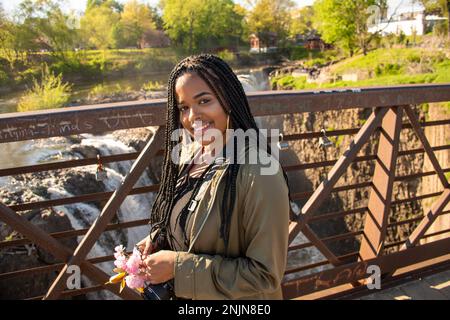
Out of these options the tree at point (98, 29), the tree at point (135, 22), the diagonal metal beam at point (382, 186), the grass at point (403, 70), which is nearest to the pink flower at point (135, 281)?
the diagonal metal beam at point (382, 186)

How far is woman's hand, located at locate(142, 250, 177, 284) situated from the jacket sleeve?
0.03 m

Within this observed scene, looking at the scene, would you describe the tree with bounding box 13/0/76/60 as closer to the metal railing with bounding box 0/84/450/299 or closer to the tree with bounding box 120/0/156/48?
the tree with bounding box 120/0/156/48

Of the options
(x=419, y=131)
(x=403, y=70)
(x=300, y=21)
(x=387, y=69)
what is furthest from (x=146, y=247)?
(x=300, y=21)

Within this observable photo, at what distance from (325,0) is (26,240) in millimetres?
37194

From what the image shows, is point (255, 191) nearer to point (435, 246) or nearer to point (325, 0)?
point (435, 246)

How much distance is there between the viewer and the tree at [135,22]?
4459 cm

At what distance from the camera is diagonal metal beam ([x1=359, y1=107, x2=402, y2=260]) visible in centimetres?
254

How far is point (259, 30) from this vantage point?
171 feet

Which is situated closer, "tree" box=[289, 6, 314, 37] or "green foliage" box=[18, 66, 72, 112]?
"green foliage" box=[18, 66, 72, 112]

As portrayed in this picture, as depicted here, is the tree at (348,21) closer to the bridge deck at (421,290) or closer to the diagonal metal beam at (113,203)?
the bridge deck at (421,290)

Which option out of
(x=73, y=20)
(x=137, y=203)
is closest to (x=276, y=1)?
(x=73, y=20)

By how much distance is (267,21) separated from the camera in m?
51.9

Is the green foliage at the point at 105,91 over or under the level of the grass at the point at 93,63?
under

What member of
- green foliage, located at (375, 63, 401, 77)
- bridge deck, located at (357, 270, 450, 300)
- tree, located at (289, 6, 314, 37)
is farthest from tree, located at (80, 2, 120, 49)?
bridge deck, located at (357, 270, 450, 300)
